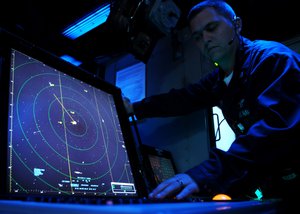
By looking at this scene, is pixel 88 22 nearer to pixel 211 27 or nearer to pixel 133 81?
pixel 133 81

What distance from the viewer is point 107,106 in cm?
107

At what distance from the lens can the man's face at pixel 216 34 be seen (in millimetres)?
1363

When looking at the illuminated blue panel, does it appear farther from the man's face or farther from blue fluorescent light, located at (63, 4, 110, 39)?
the man's face

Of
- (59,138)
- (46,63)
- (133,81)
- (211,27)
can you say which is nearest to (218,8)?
(211,27)

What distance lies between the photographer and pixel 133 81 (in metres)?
1.86

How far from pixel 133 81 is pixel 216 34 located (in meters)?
0.73

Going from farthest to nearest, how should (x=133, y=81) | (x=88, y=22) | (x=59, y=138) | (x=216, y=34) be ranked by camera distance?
1. (x=88, y=22)
2. (x=133, y=81)
3. (x=216, y=34)
4. (x=59, y=138)

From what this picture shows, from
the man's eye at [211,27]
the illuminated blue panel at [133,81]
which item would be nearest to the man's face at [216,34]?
the man's eye at [211,27]

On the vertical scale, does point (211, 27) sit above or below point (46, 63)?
above

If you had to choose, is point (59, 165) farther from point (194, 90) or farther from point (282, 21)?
point (282, 21)

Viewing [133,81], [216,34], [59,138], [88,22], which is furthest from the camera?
[88,22]

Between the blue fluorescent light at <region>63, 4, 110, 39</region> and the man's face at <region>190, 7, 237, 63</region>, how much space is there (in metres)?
0.80

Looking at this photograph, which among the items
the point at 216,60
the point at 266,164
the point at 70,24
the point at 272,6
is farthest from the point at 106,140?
the point at 272,6

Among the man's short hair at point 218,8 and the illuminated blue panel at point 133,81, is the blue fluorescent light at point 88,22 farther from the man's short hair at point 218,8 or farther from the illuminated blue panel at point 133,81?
the man's short hair at point 218,8
